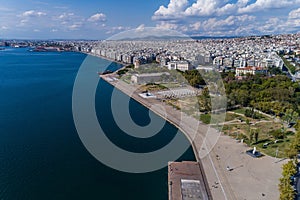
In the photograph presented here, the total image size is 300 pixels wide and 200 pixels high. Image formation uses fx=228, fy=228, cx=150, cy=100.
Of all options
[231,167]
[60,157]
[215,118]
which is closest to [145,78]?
[215,118]

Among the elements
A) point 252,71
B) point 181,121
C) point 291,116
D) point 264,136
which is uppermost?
point 252,71

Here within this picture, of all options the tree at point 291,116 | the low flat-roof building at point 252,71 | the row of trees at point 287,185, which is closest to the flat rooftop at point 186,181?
the row of trees at point 287,185

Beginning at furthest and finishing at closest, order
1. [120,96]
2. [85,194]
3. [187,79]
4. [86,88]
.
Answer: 1. [187,79]
2. [86,88]
3. [120,96]
4. [85,194]

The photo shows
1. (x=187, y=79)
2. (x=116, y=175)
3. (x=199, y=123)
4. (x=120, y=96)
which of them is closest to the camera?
(x=116, y=175)

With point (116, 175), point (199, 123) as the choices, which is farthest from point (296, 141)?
point (116, 175)

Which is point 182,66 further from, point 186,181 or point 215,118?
point 186,181

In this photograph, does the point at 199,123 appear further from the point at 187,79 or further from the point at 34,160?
the point at 187,79
